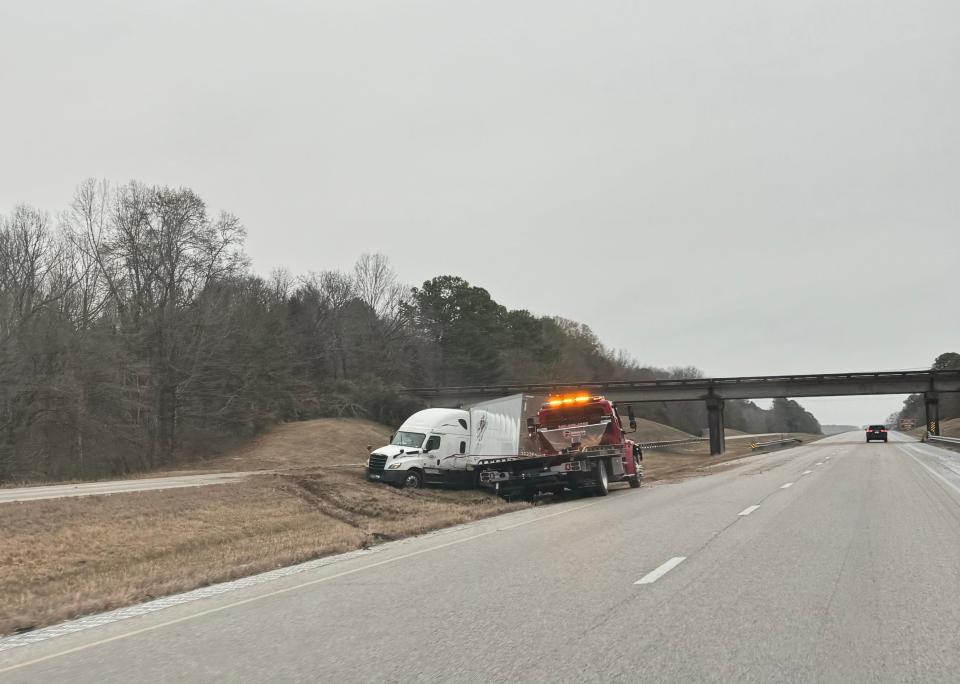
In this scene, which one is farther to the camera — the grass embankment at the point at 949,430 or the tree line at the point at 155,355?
the grass embankment at the point at 949,430

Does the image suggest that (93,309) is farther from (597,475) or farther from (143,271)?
(597,475)

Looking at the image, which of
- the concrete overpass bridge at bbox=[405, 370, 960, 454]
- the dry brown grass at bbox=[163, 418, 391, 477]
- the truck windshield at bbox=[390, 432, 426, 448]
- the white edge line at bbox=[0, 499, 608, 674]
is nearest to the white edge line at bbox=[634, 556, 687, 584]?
the white edge line at bbox=[0, 499, 608, 674]

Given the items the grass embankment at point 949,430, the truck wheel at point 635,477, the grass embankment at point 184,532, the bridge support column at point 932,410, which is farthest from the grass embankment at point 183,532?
the grass embankment at point 949,430

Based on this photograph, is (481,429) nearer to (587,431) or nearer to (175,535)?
(587,431)

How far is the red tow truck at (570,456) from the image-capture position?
2359 cm

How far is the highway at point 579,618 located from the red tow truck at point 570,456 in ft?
31.8

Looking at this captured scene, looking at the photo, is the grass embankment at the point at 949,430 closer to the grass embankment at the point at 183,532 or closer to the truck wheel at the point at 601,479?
the truck wheel at the point at 601,479

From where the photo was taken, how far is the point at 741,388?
7762 centimetres

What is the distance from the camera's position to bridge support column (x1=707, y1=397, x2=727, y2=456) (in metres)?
71.0

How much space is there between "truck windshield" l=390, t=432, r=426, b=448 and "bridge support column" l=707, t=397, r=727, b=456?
46.6m

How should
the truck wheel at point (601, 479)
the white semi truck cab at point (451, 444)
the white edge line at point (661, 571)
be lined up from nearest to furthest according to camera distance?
1. the white edge line at point (661, 571)
2. the truck wheel at point (601, 479)
3. the white semi truck cab at point (451, 444)

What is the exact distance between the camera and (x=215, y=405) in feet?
186

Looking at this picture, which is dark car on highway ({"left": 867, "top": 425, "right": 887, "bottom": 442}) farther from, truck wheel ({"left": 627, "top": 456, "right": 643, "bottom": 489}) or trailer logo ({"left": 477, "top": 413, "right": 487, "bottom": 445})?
trailer logo ({"left": 477, "top": 413, "right": 487, "bottom": 445})

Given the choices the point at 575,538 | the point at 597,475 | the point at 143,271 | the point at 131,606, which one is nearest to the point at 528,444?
the point at 597,475
